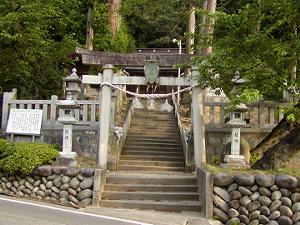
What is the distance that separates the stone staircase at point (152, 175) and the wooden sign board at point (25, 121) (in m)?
3.45

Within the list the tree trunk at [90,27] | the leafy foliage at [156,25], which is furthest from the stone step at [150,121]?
the leafy foliage at [156,25]

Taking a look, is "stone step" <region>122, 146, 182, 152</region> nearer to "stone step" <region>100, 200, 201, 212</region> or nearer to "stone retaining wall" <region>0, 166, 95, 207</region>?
"stone retaining wall" <region>0, 166, 95, 207</region>

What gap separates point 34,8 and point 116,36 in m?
14.4

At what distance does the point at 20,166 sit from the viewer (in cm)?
1198

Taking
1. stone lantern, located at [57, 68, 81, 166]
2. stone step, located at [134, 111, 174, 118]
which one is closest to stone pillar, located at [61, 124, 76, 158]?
stone lantern, located at [57, 68, 81, 166]

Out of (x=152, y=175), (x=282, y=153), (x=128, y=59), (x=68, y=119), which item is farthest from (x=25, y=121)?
(x=282, y=153)

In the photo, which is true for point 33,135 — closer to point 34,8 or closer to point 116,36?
point 34,8

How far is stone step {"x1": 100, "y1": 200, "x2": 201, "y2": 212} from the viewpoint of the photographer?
10930mm

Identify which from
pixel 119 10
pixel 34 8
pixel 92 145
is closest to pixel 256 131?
pixel 92 145

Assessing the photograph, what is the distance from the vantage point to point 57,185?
38.7ft

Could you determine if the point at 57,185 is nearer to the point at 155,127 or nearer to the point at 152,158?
the point at 152,158

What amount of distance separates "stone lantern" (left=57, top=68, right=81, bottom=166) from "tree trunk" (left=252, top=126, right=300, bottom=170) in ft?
18.8

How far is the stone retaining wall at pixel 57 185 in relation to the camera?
1143 cm

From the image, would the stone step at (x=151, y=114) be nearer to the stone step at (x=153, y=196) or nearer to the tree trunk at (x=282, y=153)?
the stone step at (x=153, y=196)
